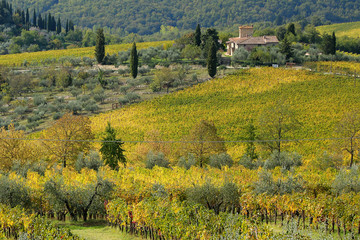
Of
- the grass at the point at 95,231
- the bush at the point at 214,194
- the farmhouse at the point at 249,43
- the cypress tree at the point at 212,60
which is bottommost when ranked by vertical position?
the grass at the point at 95,231

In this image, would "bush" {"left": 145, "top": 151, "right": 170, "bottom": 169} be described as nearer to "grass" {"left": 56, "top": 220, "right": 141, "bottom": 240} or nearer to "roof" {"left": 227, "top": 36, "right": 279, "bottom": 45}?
"grass" {"left": 56, "top": 220, "right": 141, "bottom": 240}

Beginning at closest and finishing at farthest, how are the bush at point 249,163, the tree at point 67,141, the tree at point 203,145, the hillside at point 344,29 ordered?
the bush at point 249,163 → the tree at point 67,141 → the tree at point 203,145 → the hillside at point 344,29

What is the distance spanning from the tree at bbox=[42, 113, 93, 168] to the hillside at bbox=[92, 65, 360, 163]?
1084 cm

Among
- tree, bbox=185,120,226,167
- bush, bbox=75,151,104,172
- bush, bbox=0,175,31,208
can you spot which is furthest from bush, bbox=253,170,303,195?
bush, bbox=75,151,104,172

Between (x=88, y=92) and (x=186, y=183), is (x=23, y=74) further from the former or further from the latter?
(x=186, y=183)

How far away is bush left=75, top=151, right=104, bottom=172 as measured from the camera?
147ft

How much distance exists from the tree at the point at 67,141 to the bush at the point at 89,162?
57.9 inches

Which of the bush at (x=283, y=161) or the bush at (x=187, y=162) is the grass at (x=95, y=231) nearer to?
the bush at (x=187, y=162)

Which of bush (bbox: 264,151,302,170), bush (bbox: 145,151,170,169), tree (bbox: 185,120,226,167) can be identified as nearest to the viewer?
bush (bbox: 264,151,302,170)

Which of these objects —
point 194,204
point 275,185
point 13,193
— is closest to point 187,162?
point 275,185

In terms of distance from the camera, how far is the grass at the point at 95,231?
27859 mm

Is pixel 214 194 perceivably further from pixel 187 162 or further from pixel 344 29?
pixel 344 29

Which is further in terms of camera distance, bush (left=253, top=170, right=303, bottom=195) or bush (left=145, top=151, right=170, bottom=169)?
bush (left=145, top=151, right=170, bottom=169)

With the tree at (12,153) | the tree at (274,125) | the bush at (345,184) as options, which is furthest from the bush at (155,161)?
the bush at (345,184)
